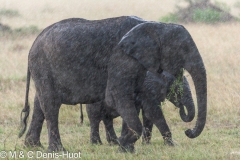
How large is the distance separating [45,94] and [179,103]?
Answer: 237 centimetres

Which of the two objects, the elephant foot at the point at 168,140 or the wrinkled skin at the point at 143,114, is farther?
the wrinkled skin at the point at 143,114

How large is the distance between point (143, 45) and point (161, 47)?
0.75ft

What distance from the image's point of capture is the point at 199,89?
805 centimetres

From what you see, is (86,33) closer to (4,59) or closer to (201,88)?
(201,88)

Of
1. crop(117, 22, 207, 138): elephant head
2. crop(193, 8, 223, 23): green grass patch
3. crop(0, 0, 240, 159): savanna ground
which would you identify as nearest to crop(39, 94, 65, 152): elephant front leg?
crop(0, 0, 240, 159): savanna ground

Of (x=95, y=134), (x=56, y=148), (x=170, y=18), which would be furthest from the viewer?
(x=170, y=18)

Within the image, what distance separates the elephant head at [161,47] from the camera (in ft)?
27.5

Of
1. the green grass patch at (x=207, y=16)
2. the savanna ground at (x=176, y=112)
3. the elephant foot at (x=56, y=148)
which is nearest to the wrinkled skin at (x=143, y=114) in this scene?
the savanna ground at (x=176, y=112)

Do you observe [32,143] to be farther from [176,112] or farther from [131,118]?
[176,112]

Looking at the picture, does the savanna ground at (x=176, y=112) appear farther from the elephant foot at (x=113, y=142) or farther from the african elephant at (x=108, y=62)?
the african elephant at (x=108, y=62)

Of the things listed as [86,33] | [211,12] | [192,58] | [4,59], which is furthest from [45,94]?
[211,12]

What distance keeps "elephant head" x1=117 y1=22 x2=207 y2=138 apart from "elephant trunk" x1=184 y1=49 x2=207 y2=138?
0.02m

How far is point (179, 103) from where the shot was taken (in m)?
10.4

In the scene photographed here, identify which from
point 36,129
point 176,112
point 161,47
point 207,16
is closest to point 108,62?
point 161,47
